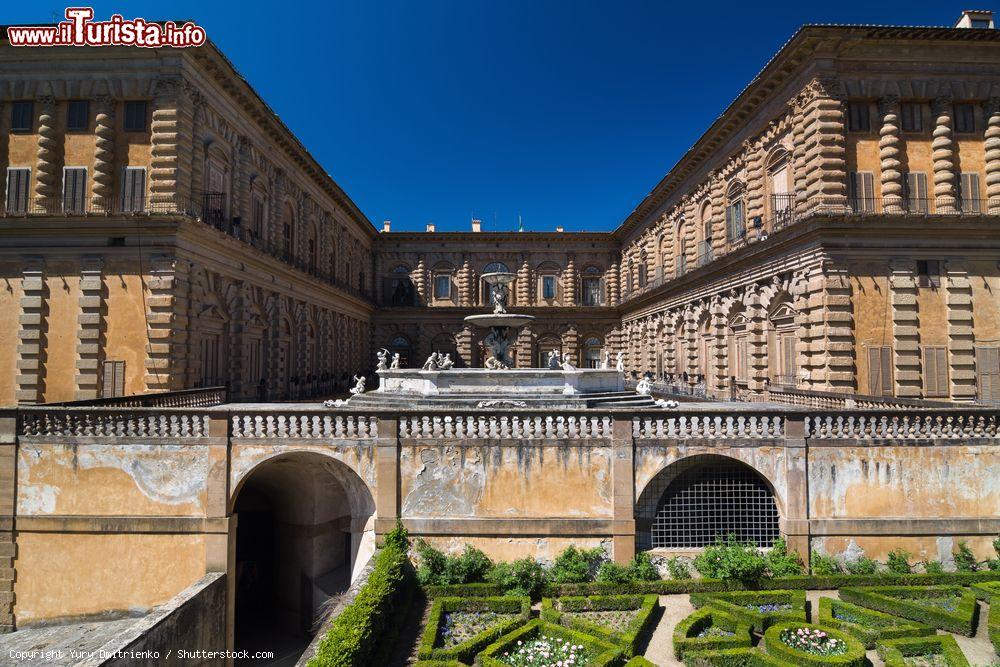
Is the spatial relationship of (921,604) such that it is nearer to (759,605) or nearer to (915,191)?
(759,605)

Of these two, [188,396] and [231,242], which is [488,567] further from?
[231,242]

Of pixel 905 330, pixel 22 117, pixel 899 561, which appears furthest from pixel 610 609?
pixel 22 117

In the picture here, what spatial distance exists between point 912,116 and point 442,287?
1323 inches

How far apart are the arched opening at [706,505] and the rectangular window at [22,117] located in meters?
23.8

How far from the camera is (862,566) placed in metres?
10.4

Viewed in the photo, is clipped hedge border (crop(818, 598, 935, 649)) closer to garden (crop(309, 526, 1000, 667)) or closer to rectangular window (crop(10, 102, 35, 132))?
garden (crop(309, 526, 1000, 667))

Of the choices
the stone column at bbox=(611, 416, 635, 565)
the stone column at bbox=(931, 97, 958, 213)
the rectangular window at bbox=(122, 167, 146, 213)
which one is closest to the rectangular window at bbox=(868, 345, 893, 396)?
the stone column at bbox=(931, 97, 958, 213)

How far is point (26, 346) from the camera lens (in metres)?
17.7

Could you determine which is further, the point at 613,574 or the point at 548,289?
the point at 548,289

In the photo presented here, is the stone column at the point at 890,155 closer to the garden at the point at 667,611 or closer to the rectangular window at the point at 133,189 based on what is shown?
the garden at the point at 667,611

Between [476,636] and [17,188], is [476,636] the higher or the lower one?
the lower one

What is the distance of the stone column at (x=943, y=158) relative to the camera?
61.5 ft

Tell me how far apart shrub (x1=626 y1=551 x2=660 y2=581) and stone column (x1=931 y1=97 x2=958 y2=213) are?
688 inches

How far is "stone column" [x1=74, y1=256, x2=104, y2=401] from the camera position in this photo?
17656 mm
